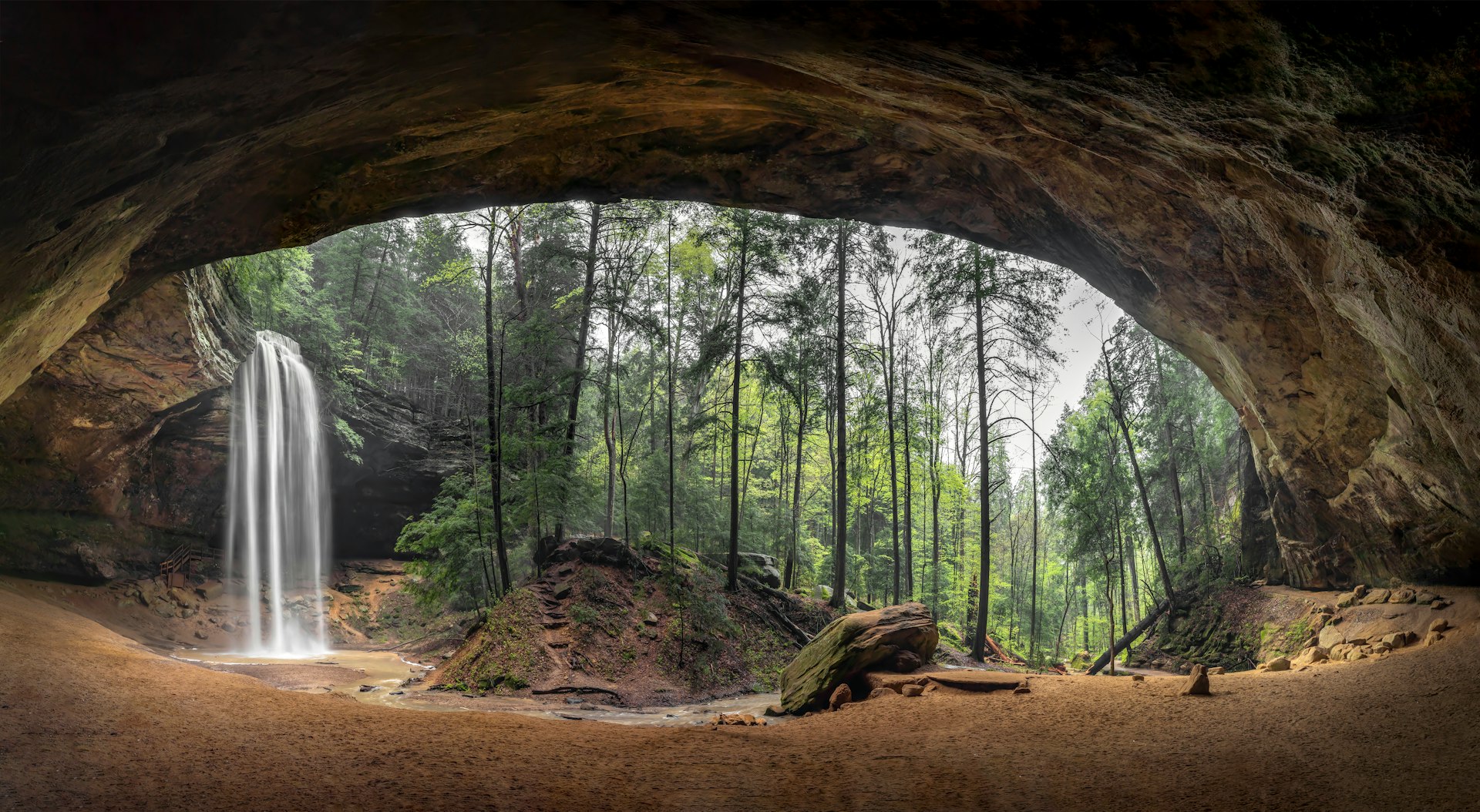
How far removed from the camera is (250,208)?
875 centimetres

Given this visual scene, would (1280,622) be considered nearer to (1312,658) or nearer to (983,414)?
(1312,658)

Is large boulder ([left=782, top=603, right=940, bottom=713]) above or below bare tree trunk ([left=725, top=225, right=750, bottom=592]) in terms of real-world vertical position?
below

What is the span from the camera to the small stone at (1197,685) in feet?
23.9

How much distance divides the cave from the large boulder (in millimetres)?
7188

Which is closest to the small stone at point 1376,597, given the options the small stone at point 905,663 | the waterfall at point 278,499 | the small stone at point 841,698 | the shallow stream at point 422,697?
the small stone at point 905,663

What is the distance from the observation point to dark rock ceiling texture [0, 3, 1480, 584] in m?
4.19

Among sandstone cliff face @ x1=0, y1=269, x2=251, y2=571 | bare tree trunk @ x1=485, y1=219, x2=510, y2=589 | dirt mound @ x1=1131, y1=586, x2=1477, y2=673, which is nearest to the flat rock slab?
dirt mound @ x1=1131, y1=586, x2=1477, y2=673

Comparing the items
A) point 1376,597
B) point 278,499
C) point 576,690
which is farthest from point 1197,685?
point 278,499

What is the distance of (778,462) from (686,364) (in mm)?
6942

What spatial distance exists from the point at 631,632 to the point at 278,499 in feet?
50.5

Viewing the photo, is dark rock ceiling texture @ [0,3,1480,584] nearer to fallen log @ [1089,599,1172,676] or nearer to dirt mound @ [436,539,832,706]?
fallen log @ [1089,599,1172,676]

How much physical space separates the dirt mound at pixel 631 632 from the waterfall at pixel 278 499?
9.86 metres

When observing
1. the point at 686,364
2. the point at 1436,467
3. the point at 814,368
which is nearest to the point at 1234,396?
the point at 1436,467

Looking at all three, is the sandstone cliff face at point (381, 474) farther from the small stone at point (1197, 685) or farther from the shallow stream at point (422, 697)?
the small stone at point (1197, 685)
